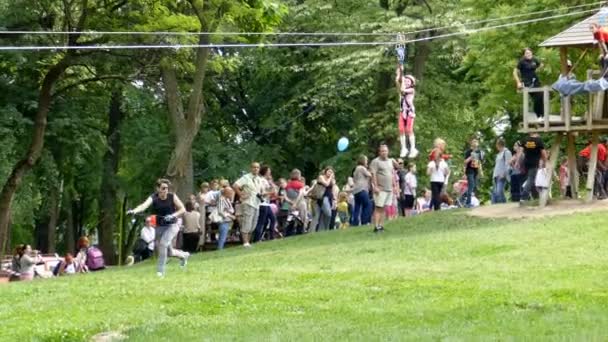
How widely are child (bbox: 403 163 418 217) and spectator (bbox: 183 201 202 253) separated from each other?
5.25 metres

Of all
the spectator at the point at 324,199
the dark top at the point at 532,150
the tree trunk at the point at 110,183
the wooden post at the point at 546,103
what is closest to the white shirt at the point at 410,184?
the spectator at the point at 324,199

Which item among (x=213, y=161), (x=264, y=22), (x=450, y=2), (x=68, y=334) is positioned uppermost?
(x=450, y=2)

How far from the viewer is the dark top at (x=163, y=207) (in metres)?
20.9

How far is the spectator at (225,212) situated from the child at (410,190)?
15.0 ft

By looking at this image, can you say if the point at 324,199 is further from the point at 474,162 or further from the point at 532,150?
the point at 532,150

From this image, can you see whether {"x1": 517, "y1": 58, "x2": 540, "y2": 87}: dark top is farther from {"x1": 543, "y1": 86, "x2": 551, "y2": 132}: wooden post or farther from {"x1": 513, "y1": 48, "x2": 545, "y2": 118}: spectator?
{"x1": 543, "y1": 86, "x2": 551, "y2": 132}: wooden post

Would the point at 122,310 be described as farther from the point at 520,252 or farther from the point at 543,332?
the point at 520,252

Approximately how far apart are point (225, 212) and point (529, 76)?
7.60 m

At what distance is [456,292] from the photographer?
16.9 meters

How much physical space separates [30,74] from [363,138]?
1305 cm

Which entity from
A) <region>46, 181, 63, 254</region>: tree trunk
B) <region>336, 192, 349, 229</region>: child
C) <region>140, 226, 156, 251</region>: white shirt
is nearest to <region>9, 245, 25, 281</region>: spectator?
<region>140, 226, 156, 251</region>: white shirt

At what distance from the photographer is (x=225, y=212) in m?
28.9

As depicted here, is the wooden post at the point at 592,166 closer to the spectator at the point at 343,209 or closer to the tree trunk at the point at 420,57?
the spectator at the point at 343,209

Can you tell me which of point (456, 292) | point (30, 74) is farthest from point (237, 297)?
point (30, 74)
